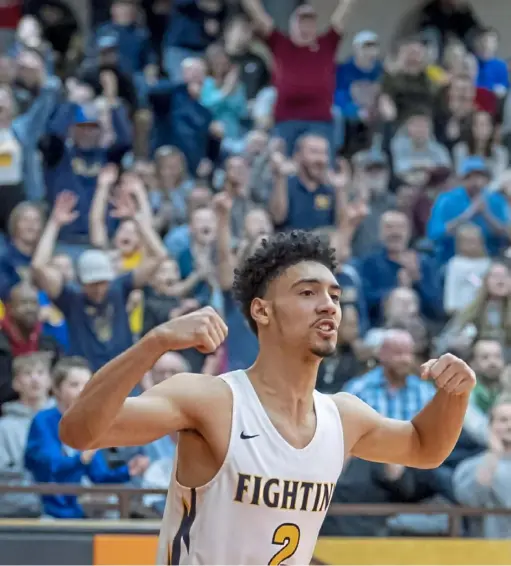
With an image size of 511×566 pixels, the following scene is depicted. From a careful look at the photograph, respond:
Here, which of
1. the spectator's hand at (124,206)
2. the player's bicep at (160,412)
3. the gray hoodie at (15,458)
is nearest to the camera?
the player's bicep at (160,412)

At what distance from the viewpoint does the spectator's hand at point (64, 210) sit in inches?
370

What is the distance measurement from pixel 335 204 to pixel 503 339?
1.82m

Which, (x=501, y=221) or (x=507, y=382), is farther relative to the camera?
(x=501, y=221)

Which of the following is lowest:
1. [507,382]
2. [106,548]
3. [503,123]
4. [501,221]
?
[106,548]

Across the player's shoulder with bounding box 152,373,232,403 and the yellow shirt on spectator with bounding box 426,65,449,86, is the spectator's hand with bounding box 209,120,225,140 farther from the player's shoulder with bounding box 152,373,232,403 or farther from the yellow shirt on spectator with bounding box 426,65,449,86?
the player's shoulder with bounding box 152,373,232,403

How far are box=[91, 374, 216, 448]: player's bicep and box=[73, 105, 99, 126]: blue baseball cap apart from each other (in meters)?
6.63

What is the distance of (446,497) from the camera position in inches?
296

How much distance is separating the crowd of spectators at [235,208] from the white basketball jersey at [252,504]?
291 centimetres

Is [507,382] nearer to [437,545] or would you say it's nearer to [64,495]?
[437,545]


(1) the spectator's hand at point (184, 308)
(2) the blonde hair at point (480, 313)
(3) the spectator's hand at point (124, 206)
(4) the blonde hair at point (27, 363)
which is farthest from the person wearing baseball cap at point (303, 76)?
(4) the blonde hair at point (27, 363)

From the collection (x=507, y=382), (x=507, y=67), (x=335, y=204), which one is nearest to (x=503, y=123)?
(x=507, y=67)

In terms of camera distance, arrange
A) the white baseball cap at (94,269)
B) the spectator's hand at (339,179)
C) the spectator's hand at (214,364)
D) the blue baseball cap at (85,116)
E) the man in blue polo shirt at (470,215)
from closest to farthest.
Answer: the spectator's hand at (214,364) → the white baseball cap at (94,269) → the spectator's hand at (339,179) → the blue baseball cap at (85,116) → the man in blue polo shirt at (470,215)

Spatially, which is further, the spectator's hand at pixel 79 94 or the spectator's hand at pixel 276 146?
the spectator's hand at pixel 79 94

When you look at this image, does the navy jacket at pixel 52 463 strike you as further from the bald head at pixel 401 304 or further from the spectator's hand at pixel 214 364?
the bald head at pixel 401 304
